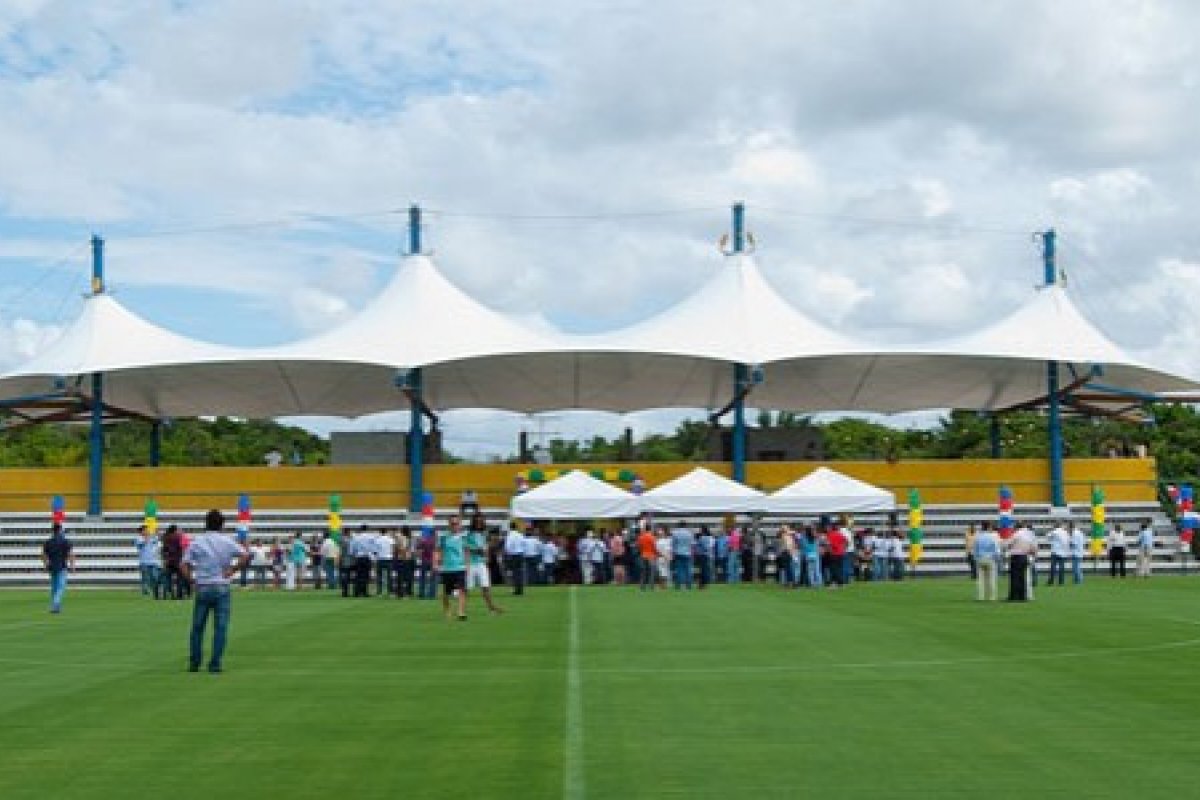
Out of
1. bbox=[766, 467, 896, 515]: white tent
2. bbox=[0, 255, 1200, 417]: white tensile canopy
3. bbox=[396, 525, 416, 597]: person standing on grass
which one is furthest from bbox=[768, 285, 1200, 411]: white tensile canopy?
bbox=[396, 525, 416, 597]: person standing on grass

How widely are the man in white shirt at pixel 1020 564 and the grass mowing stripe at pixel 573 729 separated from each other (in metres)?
10.5

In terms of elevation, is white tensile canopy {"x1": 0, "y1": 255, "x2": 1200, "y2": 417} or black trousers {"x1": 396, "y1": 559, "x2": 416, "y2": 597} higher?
white tensile canopy {"x1": 0, "y1": 255, "x2": 1200, "y2": 417}

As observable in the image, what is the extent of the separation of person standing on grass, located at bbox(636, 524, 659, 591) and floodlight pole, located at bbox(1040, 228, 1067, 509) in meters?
16.5

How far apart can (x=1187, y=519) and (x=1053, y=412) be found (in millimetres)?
6687

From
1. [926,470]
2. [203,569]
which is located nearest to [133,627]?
[203,569]

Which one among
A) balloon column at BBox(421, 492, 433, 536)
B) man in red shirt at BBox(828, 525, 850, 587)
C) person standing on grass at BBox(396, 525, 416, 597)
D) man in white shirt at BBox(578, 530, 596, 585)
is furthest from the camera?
man in white shirt at BBox(578, 530, 596, 585)

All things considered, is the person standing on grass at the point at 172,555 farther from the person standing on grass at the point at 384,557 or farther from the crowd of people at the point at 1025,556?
the crowd of people at the point at 1025,556

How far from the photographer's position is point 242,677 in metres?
14.5

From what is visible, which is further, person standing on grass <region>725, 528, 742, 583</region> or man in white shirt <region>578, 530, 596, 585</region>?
person standing on grass <region>725, 528, 742, 583</region>

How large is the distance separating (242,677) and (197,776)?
550 cm

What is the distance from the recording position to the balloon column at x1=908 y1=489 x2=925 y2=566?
40.0 m

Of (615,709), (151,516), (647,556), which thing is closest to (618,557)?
(647,556)

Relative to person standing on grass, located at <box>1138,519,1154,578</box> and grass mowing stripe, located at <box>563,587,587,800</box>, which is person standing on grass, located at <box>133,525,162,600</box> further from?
person standing on grass, located at <box>1138,519,1154,578</box>

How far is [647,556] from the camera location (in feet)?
109
